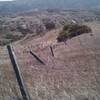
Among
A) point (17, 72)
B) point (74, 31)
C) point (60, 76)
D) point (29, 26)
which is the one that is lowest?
point (29, 26)

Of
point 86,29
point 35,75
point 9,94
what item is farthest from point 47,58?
point 86,29

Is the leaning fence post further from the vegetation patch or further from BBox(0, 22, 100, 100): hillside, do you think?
the vegetation patch

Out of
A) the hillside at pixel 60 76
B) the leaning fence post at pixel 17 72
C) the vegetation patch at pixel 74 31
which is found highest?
the leaning fence post at pixel 17 72

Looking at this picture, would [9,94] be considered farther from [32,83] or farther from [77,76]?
[77,76]

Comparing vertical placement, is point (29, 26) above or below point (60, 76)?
below

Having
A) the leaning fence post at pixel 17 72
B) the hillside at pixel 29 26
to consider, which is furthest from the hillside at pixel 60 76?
the hillside at pixel 29 26

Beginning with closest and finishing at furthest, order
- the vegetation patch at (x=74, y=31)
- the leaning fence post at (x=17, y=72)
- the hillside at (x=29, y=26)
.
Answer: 1. the leaning fence post at (x=17, y=72)
2. the vegetation patch at (x=74, y=31)
3. the hillside at (x=29, y=26)

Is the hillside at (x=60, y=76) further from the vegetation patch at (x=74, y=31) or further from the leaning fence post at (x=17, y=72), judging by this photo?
the vegetation patch at (x=74, y=31)

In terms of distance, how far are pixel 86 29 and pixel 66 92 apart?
18.1 m

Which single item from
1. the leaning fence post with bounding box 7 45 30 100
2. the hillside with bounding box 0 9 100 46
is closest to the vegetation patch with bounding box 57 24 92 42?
the hillside with bounding box 0 9 100 46

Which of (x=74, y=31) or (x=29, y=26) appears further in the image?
(x=29, y=26)

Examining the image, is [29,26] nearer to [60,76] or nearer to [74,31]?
[74,31]

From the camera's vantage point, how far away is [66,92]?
11.4 m

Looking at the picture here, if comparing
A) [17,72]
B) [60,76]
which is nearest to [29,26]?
[60,76]
